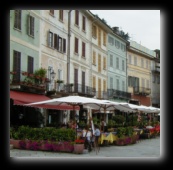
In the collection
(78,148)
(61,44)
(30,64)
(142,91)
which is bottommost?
(78,148)

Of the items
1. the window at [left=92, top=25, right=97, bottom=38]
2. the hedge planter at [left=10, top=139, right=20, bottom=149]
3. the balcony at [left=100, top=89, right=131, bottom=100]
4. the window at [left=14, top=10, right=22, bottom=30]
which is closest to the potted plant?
the hedge planter at [left=10, top=139, right=20, bottom=149]

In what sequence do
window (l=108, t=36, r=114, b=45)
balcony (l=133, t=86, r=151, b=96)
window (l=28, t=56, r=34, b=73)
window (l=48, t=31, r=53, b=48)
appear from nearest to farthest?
window (l=28, t=56, r=34, b=73) → window (l=48, t=31, r=53, b=48) → window (l=108, t=36, r=114, b=45) → balcony (l=133, t=86, r=151, b=96)

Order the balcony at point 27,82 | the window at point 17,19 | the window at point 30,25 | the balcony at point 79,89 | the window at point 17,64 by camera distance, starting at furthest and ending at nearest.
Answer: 1. the balcony at point 79,89
2. the window at point 30,25
3. the window at point 17,19
4. the window at point 17,64
5. the balcony at point 27,82

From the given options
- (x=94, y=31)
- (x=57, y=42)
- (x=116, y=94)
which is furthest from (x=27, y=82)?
(x=116, y=94)

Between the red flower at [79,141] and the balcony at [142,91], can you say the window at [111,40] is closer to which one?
the balcony at [142,91]

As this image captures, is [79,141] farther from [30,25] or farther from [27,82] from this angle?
[30,25]

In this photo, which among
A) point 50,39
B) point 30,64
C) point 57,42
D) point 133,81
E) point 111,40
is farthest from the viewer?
point 133,81

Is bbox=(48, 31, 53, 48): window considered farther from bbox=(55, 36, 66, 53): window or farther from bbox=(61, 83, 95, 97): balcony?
bbox=(61, 83, 95, 97): balcony

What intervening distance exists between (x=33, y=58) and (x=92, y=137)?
10.1 meters

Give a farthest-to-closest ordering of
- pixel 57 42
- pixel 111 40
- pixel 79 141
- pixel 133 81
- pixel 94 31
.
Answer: pixel 133 81, pixel 111 40, pixel 94 31, pixel 57 42, pixel 79 141

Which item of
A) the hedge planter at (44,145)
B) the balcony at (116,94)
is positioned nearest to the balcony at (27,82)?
the hedge planter at (44,145)

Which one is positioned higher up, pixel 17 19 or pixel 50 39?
pixel 17 19

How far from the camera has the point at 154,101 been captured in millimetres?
51500
